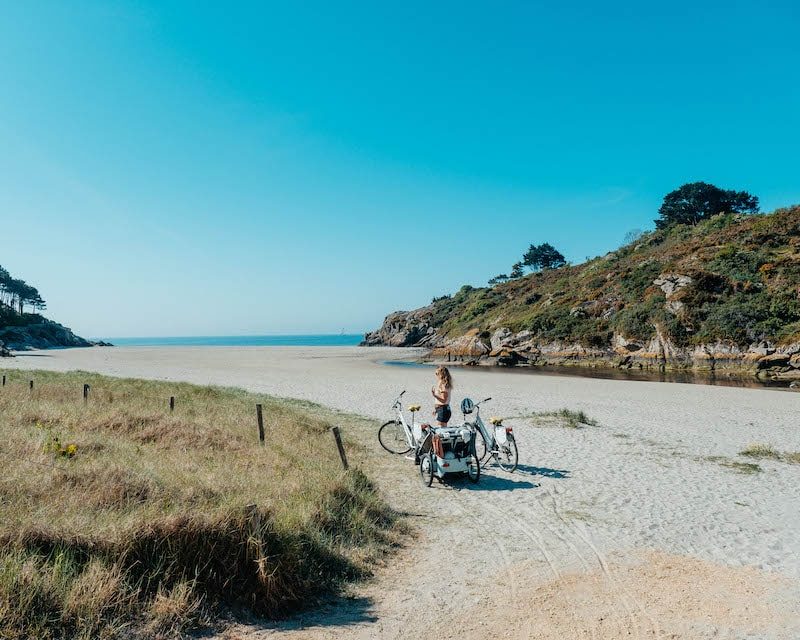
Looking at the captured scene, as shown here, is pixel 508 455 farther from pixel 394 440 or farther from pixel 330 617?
pixel 330 617

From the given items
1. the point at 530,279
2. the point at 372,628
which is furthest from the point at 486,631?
the point at 530,279

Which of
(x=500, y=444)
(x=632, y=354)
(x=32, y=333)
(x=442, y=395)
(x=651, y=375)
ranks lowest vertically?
(x=500, y=444)

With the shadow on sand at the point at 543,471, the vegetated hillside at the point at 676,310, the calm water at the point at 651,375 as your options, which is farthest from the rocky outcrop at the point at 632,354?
the shadow on sand at the point at 543,471

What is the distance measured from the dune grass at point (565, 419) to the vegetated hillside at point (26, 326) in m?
82.2

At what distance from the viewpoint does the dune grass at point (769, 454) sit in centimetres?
1190

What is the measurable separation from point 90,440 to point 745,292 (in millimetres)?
45623

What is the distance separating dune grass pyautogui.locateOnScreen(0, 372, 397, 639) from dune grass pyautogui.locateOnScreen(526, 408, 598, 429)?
9.88 meters

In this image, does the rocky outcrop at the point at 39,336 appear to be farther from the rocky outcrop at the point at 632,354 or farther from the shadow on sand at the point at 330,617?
the shadow on sand at the point at 330,617

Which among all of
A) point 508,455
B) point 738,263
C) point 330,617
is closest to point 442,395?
point 508,455

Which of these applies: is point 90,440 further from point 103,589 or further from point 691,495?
point 691,495

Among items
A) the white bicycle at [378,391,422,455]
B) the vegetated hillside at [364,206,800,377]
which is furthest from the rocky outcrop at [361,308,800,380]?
the white bicycle at [378,391,422,455]

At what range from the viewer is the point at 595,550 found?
266 inches

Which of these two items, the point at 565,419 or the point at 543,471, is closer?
the point at 543,471

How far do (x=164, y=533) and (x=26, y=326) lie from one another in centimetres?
10487
